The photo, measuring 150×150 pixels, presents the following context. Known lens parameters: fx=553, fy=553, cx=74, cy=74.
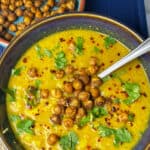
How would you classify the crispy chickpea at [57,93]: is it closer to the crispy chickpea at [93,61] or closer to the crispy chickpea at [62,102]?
the crispy chickpea at [62,102]

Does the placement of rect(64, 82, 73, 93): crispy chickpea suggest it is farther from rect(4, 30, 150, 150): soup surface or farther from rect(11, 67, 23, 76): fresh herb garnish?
rect(11, 67, 23, 76): fresh herb garnish

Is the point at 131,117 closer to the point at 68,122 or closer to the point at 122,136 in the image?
the point at 122,136

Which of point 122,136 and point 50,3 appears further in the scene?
point 50,3

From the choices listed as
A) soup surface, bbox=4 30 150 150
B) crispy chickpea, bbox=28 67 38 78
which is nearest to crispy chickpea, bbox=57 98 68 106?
soup surface, bbox=4 30 150 150

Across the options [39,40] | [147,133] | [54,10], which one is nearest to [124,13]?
[54,10]

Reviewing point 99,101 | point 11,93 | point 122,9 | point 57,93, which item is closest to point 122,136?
point 99,101

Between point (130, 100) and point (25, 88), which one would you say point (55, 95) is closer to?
point (25, 88)

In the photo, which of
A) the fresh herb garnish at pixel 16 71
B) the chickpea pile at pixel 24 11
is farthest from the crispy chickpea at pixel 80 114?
the chickpea pile at pixel 24 11
